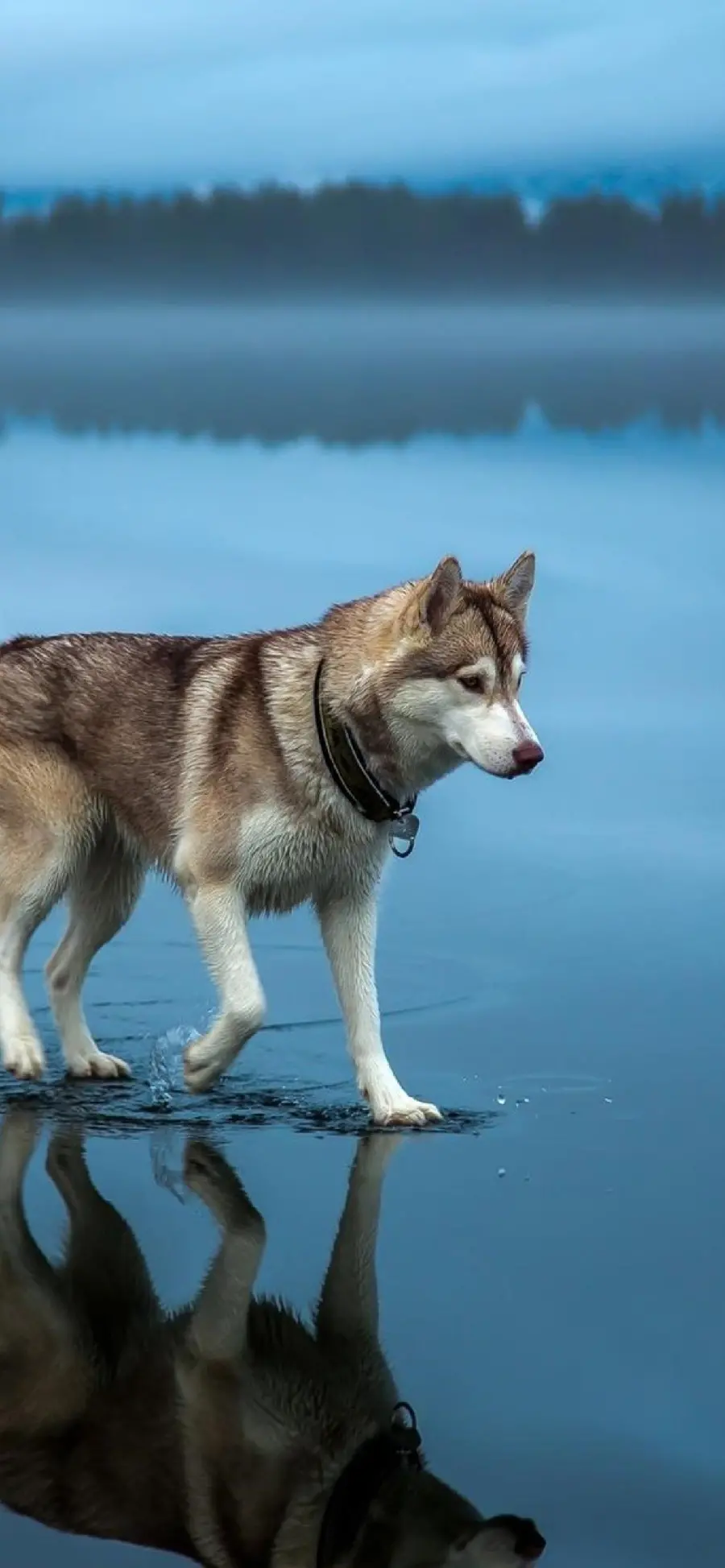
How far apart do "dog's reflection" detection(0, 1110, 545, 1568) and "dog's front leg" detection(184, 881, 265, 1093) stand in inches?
43.0

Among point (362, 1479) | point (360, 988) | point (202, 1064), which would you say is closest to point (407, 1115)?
point (360, 988)

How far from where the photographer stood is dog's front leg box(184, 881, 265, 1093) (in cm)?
780

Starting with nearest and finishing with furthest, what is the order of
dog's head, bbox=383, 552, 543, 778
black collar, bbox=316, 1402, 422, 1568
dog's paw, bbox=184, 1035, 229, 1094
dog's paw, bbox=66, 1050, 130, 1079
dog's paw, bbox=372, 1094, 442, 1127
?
black collar, bbox=316, 1402, 422, 1568 < dog's head, bbox=383, 552, 543, 778 < dog's paw, bbox=372, 1094, 442, 1127 < dog's paw, bbox=184, 1035, 229, 1094 < dog's paw, bbox=66, 1050, 130, 1079

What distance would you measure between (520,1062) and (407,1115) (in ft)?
2.41

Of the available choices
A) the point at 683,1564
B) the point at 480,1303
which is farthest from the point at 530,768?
the point at 683,1564

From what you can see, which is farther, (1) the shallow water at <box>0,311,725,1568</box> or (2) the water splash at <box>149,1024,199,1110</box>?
(2) the water splash at <box>149,1024,199,1110</box>

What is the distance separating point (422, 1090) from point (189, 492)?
74.7ft

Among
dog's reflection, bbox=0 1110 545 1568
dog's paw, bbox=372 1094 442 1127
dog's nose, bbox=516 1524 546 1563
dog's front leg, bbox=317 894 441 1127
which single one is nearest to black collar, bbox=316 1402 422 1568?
dog's reflection, bbox=0 1110 545 1568

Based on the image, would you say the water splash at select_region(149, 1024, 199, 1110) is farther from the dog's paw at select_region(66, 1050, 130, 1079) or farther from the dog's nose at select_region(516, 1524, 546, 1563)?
the dog's nose at select_region(516, 1524, 546, 1563)

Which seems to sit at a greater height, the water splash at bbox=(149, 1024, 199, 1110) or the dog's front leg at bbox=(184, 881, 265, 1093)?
the dog's front leg at bbox=(184, 881, 265, 1093)

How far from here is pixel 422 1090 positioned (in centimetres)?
813

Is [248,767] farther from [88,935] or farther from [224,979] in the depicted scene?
[88,935]

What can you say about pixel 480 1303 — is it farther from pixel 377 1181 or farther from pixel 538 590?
pixel 538 590

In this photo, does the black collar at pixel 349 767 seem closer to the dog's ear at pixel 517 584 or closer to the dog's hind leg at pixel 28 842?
the dog's ear at pixel 517 584
